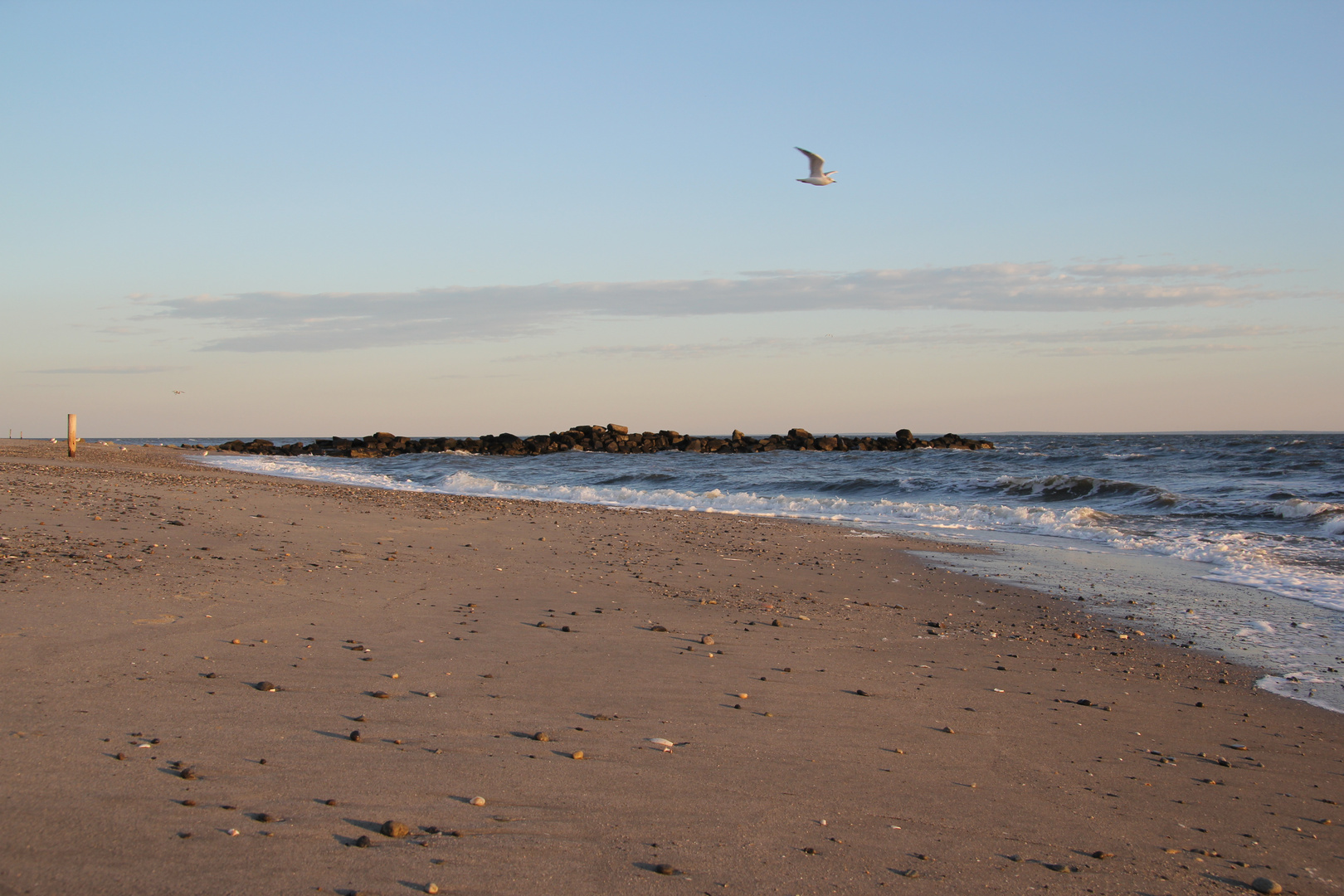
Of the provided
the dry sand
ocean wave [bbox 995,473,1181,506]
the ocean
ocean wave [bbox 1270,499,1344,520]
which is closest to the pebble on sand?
the dry sand

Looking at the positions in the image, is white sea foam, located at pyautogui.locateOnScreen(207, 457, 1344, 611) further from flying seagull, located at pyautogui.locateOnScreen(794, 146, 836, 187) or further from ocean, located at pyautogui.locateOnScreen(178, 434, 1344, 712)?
flying seagull, located at pyautogui.locateOnScreen(794, 146, 836, 187)

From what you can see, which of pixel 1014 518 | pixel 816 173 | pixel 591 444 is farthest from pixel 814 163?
pixel 591 444

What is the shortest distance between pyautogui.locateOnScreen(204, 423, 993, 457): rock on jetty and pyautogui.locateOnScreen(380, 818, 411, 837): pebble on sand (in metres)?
53.1

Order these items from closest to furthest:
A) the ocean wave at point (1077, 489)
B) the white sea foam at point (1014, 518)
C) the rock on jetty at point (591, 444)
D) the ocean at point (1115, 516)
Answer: the ocean at point (1115, 516) < the white sea foam at point (1014, 518) < the ocean wave at point (1077, 489) < the rock on jetty at point (591, 444)

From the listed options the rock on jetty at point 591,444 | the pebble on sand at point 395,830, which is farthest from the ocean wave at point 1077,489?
the rock on jetty at point 591,444

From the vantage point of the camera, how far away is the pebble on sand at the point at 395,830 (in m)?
3.07

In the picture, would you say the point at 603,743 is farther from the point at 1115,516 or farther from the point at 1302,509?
the point at 1302,509

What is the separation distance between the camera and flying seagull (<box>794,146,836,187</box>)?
15.0 m

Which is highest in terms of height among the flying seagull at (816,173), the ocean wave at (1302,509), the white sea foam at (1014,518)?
the flying seagull at (816,173)

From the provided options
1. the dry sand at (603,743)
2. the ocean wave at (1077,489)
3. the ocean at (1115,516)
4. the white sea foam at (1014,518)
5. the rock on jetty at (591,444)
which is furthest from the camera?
the rock on jetty at (591,444)

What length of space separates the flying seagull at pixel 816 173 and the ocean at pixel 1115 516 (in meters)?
6.32

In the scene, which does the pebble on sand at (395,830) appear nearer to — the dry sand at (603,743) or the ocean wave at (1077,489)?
the dry sand at (603,743)

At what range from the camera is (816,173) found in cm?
1572

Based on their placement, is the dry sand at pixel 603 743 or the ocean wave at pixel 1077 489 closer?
the dry sand at pixel 603 743
